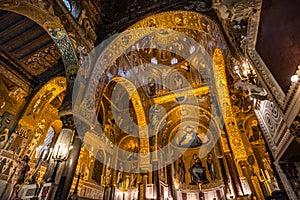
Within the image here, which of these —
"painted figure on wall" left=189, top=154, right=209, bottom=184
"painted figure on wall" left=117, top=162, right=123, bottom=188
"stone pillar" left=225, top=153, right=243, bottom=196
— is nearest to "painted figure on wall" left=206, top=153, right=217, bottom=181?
"painted figure on wall" left=189, top=154, right=209, bottom=184

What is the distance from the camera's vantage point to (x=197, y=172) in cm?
1084

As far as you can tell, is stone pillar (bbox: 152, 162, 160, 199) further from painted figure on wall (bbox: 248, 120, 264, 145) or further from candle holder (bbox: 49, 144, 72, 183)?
candle holder (bbox: 49, 144, 72, 183)

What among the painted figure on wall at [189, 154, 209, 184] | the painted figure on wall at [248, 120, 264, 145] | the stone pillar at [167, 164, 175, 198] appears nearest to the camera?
the painted figure on wall at [248, 120, 264, 145]

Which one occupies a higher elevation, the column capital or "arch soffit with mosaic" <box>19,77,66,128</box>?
"arch soffit with mosaic" <box>19,77,66,128</box>

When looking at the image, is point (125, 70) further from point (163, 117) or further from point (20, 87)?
point (20, 87)

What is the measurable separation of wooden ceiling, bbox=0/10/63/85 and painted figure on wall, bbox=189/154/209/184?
30.9ft

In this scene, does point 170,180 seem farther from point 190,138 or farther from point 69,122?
point 69,122

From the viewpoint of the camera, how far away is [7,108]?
28.2ft

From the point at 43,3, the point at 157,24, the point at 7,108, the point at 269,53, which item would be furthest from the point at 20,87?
the point at 269,53

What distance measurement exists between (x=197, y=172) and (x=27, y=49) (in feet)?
37.0

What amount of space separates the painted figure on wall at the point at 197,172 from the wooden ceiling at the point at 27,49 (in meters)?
9.41

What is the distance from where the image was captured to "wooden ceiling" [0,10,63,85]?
8047 millimetres

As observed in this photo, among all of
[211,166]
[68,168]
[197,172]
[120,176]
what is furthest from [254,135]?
[68,168]

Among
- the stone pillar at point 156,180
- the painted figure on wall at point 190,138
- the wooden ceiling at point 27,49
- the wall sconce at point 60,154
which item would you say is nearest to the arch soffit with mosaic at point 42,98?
the wooden ceiling at point 27,49
